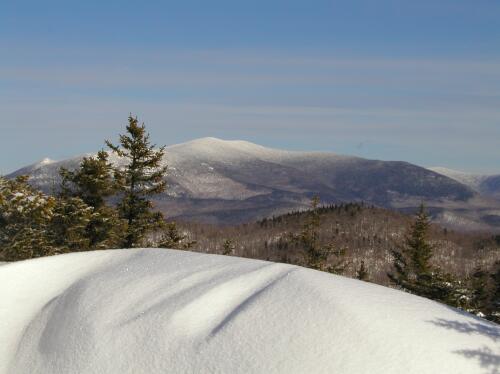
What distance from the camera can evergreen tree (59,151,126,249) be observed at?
28.7 m

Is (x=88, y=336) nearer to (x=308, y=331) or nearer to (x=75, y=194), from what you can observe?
(x=308, y=331)

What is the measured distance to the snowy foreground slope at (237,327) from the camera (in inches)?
368

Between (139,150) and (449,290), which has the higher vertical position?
(139,150)

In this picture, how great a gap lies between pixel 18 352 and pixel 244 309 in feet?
16.9

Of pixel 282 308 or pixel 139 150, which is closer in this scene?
pixel 282 308

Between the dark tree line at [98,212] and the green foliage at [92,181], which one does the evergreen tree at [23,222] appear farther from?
the green foliage at [92,181]

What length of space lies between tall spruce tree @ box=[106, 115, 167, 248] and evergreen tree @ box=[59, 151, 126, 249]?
970 millimetres

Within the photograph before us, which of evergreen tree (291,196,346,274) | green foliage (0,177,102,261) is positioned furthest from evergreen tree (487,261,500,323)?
green foliage (0,177,102,261)

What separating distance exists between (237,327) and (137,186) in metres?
21.8

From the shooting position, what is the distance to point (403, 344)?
9.58 m

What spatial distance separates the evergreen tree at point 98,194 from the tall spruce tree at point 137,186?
970 millimetres

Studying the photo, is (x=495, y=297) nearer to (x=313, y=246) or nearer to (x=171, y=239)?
(x=313, y=246)

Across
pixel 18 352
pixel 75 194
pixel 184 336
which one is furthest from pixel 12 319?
pixel 75 194

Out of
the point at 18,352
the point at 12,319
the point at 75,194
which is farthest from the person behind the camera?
the point at 75,194
